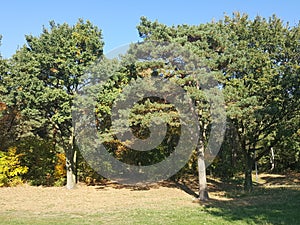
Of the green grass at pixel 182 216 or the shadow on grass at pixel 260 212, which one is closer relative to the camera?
the shadow on grass at pixel 260 212

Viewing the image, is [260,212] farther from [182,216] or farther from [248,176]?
[248,176]

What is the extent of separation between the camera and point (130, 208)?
12.0m

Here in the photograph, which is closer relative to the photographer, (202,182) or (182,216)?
(182,216)

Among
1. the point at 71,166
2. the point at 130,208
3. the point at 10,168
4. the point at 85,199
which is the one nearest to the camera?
the point at 130,208

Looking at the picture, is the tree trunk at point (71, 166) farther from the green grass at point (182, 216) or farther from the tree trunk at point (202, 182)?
the tree trunk at point (202, 182)

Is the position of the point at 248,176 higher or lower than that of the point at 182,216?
higher

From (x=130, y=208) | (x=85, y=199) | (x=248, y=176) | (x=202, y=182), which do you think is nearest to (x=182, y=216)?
(x=130, y=208)

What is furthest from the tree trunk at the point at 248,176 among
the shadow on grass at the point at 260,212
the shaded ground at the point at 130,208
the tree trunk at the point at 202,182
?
the shadow on grass at the point at 260,212

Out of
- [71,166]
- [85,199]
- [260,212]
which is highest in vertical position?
[71,166]

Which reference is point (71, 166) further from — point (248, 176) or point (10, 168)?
point (248, 176)

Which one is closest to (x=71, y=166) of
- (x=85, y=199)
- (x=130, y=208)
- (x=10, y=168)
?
(x=10, y=168)

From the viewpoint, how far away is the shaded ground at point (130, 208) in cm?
916

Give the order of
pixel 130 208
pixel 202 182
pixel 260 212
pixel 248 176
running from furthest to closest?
pixel 248 176 → pixel 202 182 → pixel 130 208 → pixel 260 212

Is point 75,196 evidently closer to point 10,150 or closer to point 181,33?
point 10,150
